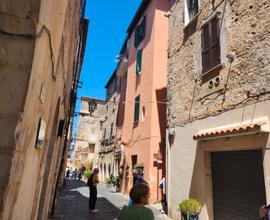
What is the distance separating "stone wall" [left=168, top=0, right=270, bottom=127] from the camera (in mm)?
6094

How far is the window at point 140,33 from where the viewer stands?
16278mm

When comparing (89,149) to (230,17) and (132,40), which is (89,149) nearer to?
(132,40)

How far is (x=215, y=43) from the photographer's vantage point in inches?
302

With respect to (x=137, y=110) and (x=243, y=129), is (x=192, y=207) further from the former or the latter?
(x=137, y=110)

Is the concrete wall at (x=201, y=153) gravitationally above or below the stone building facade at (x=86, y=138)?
below

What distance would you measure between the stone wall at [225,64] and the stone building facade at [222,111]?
25 millimetres

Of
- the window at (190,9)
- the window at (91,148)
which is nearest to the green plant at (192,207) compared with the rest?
the window at (190,9)

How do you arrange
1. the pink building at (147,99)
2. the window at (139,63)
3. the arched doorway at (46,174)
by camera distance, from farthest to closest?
the window at (139,63) → the pink building at (147,99) → the arched doorway at (46,174)

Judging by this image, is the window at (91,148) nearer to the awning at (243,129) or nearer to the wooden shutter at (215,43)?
the wooden shutter at (215,43)

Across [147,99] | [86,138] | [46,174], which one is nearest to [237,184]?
[46,174]

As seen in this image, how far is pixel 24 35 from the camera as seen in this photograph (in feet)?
5.88

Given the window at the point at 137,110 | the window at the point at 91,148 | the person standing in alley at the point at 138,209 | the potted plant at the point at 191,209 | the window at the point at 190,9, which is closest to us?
the person standing in alley at the point at 138,209

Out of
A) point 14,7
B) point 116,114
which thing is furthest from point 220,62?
point 116,114

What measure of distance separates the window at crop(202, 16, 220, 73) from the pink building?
4.32 m
